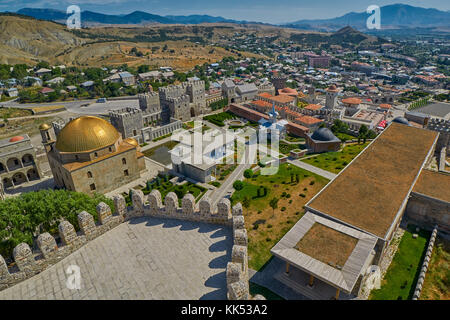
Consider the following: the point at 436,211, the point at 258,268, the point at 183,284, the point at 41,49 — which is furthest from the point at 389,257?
the point at 41,49

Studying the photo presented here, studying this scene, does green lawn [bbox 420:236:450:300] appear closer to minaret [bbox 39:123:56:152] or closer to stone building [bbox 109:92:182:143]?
minaret [bbox 39:123:56:152]

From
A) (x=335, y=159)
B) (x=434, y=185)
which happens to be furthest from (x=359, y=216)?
(x=335, y=159)

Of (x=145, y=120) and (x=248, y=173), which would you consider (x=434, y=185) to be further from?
(x=145, y=120)

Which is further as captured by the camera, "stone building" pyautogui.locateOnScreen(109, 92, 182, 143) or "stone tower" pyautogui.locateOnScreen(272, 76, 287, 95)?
"stone tower" pyautogui.locateOnScreen(272, 76, 287, 95)

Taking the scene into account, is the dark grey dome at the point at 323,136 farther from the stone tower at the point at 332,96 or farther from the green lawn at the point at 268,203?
the stone tower at the point at 332,96

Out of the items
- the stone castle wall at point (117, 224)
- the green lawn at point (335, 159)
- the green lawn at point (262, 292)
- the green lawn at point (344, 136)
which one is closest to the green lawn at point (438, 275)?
the green lawn at point (262, 292)

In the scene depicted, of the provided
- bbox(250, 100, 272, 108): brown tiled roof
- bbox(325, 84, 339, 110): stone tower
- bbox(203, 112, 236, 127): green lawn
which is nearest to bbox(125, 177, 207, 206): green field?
bbox(203, 112, 236, 127): green lawn
